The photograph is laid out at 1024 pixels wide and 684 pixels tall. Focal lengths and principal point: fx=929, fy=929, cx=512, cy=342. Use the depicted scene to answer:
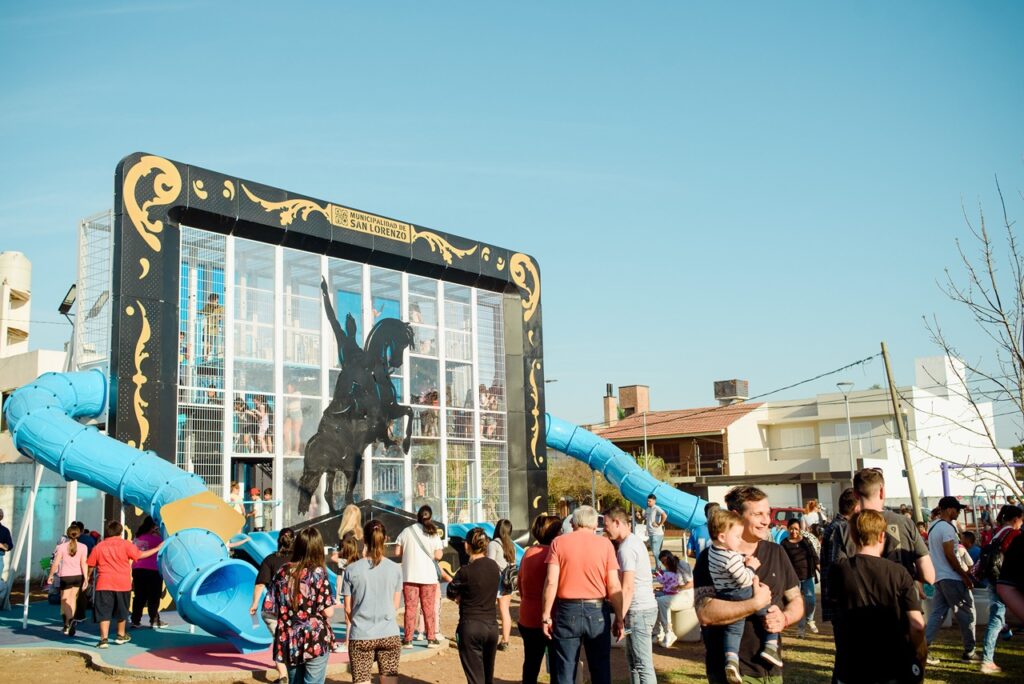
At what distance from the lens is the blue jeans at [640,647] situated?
7434mm

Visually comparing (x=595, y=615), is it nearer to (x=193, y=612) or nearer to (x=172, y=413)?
(x=193, y=612)

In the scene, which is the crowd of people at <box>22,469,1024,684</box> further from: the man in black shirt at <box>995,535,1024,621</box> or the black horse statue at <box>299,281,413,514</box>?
the black horse statue at <box>299,281,413,514</box>

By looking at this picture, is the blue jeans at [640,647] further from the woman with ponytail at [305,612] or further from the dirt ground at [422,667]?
the dirt ground at [422,667]

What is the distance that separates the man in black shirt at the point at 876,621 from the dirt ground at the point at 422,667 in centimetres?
518

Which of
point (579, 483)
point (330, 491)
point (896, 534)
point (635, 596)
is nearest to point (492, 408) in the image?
point (330, 491)

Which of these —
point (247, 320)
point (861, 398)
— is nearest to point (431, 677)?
point (247, 320)

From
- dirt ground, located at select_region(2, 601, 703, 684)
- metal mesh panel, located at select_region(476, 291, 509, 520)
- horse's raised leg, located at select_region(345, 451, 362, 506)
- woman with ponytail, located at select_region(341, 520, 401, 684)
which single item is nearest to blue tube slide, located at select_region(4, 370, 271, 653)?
dirt ground, located at select_region(2, 601, 703, 684)

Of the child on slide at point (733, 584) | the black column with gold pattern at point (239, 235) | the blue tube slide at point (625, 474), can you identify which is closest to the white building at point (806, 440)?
the blue tube slide at point (625, 474)

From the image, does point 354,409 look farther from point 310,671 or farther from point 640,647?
point 640,647

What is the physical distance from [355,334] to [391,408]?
1747 mm

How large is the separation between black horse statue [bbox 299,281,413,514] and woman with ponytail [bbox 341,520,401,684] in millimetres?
10105

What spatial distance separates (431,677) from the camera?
1016 centimetres

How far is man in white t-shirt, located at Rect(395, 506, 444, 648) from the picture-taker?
36.2 ft

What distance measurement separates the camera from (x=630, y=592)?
735cm
